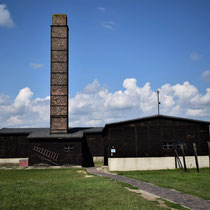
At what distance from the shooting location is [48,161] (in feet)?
111

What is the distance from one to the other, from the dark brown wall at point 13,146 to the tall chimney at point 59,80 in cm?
543

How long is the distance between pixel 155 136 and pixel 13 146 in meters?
20.3

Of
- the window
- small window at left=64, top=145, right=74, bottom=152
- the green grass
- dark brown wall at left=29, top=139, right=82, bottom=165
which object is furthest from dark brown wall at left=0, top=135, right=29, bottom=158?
the green grass

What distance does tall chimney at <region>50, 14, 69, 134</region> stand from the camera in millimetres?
35844

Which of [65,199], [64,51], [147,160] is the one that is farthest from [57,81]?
[65,199]

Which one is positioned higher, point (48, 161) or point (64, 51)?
point (64, 51)

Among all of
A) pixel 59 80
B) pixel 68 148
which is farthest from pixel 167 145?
pixel 59 80

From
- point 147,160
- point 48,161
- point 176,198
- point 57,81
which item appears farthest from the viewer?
point 57,81

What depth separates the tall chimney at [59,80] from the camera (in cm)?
3584

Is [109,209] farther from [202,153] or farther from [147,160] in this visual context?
[202,153]

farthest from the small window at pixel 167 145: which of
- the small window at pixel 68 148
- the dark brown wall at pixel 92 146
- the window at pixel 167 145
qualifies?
the dark brown wall at pixel 92 146

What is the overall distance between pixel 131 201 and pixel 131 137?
56.1 feet

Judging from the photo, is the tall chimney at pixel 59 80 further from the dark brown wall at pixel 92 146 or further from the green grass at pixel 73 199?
the green grass at pixel 73 199

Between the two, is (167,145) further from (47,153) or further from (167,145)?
(47,153)
